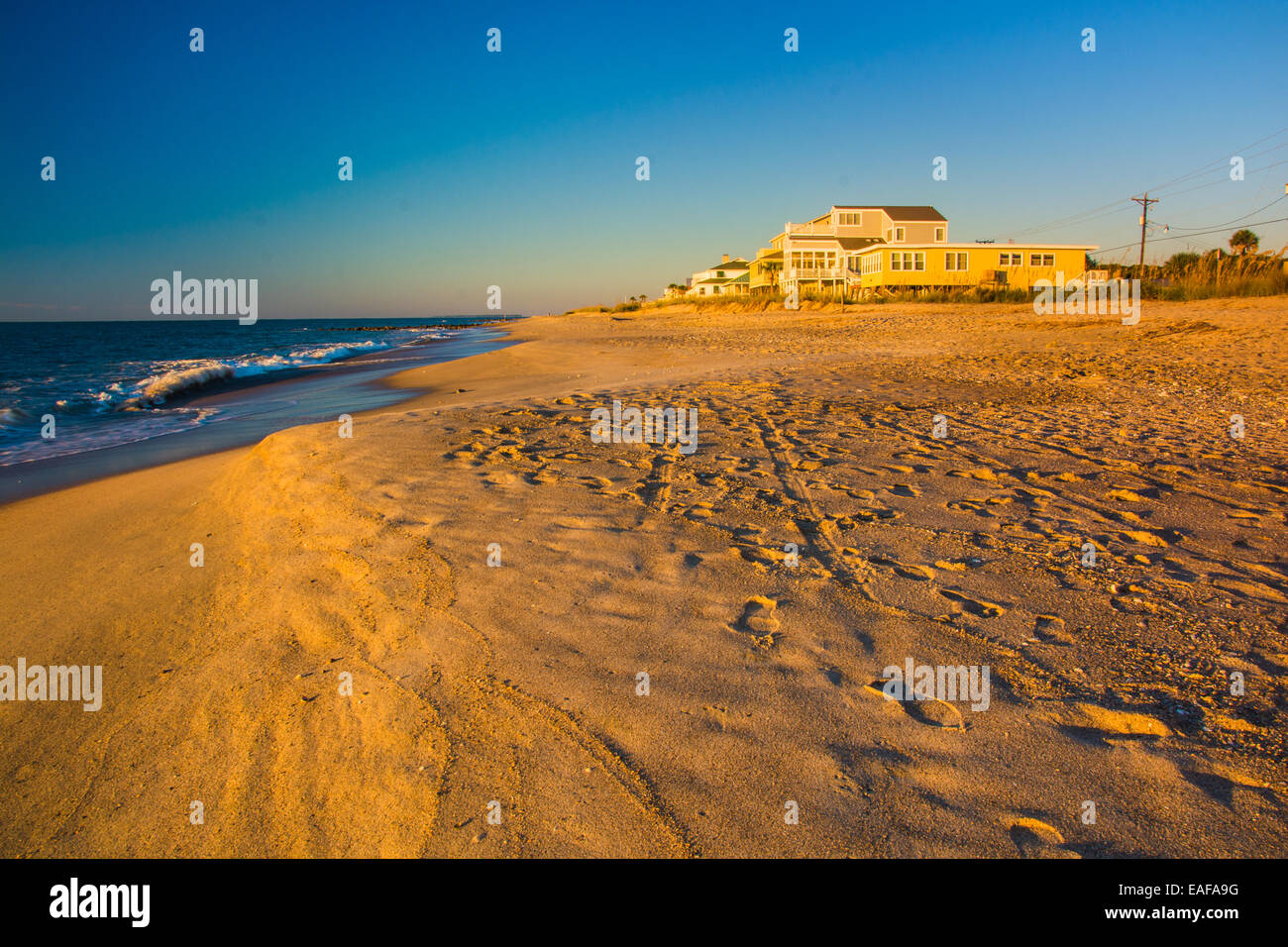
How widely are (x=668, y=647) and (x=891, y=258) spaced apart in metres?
39.6

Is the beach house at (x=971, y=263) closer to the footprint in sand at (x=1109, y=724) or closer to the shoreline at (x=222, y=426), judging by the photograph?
the shoreline at (x=222, y=426)

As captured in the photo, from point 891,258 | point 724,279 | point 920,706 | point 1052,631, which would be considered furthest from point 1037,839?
point 724,279

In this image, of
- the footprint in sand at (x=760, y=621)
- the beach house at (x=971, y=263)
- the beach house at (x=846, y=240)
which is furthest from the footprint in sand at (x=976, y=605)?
the beach house at (x=846, y=240)

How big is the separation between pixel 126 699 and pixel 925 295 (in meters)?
32.9

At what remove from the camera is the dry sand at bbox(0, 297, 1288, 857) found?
2.18 m

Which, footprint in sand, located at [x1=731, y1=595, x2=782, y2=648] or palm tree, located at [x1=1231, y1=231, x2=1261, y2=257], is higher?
palm tree, located at [x1=1231, y1=231, x2=1261, y2=257]

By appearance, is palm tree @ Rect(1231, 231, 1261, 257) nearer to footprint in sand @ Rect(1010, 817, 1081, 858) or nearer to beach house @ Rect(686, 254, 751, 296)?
beach house @ Rect(686, 254, 751, 296)

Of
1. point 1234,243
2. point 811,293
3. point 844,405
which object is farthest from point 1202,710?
point 1234,243

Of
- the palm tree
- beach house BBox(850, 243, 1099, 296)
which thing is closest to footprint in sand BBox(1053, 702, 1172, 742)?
beach house BBox(850, 243, 1099, 296)

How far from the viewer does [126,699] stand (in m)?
3.18

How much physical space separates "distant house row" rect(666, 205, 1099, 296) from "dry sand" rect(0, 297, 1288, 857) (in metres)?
31.0

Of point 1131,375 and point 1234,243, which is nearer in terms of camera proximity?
point 1131,375

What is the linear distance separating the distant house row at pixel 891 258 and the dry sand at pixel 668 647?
1222 inches
